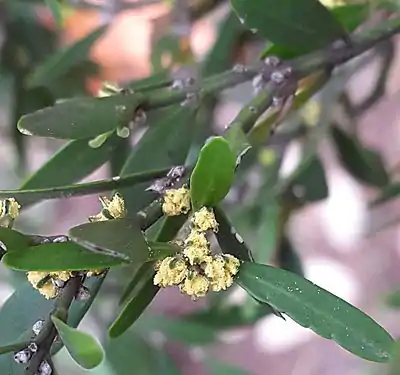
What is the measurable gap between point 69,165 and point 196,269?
159 millimetres

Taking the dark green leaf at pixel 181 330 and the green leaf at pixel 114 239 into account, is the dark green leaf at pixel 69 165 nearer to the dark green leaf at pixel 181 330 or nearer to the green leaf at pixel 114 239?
the green leaf at pixel 114 239

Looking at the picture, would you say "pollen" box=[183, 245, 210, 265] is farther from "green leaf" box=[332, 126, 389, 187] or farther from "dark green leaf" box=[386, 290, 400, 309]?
"green leaf" box=[332, 126, 389, 187]

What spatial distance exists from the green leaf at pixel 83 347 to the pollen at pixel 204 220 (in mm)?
81

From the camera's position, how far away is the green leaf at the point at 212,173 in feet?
1.05

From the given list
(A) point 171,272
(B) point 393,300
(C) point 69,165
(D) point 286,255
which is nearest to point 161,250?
(A) point 171,272

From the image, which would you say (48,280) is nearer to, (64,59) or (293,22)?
(293,22)

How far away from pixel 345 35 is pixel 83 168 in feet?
0.62

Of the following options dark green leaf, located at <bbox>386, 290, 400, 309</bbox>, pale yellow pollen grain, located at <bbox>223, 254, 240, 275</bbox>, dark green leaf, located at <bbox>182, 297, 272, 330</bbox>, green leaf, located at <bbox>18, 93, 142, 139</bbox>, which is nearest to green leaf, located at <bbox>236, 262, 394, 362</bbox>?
pale yellow pollen grain, located at <bbox>223, 254, 240, 275</bbox>

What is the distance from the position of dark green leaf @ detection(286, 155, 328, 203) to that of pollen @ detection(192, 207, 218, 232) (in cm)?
36

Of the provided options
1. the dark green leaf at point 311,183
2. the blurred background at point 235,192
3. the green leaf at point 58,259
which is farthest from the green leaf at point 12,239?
the dark green leaf at point 311,183

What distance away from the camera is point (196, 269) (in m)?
0.32

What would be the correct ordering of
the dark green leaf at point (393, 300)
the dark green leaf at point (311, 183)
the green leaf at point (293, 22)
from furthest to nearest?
the dark green leaf at point (311, 183)
the dark green leaf at point (393, 300)
the green leaf at point (293, 22)

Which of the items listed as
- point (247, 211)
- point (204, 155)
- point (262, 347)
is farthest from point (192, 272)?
point (262, 347)

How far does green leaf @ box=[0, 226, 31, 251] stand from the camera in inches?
12.0
